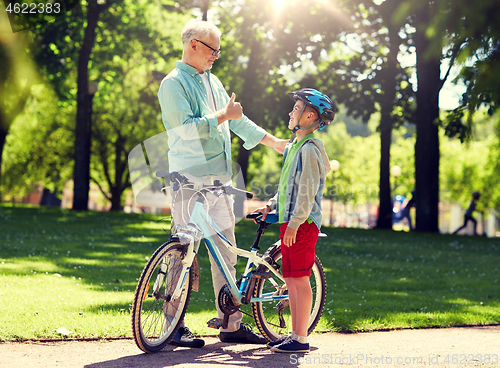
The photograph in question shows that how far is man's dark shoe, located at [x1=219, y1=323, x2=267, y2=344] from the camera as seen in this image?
14.9 feet

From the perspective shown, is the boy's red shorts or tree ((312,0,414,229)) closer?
the boy's red shorts

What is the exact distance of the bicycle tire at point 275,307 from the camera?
14.9 ft

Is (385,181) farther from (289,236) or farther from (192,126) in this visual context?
(192,126)

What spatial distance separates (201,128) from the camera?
4.05 m

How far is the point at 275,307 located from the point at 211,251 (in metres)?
0.84

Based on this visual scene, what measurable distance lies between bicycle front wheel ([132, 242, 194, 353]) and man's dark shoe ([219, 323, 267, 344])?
0.45 meters

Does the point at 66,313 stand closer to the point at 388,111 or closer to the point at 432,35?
the point at 432,35

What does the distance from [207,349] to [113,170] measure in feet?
119

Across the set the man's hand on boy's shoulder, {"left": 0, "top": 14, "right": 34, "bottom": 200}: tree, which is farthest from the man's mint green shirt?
{"left": 0, "top": 14, "right": 34, "bottom": 200}: tree

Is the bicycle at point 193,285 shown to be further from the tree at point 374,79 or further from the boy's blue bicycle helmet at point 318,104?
the tree at point 374,79

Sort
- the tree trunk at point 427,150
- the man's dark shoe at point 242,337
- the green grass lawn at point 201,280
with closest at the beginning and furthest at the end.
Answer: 1. the man's dark shoe at point 242,337
2. the green grass lawn at point 201,280
3. the tree trunk at point 427,150

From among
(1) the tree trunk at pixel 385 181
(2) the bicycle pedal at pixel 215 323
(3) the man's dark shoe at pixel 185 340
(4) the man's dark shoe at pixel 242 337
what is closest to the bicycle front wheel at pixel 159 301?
(3) the man's dark shoe at pixel 185 340

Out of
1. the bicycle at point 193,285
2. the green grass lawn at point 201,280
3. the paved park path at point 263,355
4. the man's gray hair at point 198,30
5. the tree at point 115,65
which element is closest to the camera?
the paved park path at point 263,355

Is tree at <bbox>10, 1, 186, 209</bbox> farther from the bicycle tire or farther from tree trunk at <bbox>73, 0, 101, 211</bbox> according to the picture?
the bicycle tire
